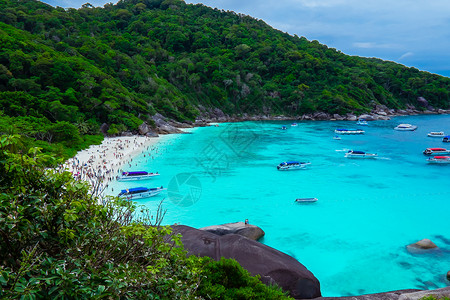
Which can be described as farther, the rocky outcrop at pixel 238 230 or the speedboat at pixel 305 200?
the speedboat at pixel 305 200

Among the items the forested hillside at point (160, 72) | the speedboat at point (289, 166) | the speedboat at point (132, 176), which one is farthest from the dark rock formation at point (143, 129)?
the speedboat at point (289, 166)

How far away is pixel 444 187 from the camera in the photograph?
3253 cm

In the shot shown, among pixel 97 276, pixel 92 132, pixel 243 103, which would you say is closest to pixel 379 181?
pixel 97 276

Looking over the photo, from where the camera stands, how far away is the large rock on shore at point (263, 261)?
12.4m

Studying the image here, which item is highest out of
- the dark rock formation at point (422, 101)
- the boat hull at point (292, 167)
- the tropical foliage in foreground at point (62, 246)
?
the dark rock formation at point (422, 101)

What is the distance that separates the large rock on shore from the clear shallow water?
9.32 feet

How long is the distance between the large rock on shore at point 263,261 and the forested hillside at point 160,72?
3249 centimetres

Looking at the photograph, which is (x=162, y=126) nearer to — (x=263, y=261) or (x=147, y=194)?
(x=147, y=194)

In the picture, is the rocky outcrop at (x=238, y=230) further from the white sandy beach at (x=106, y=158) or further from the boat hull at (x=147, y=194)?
the white sandy beach at (x=106, y=158)

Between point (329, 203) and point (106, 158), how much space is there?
97.1 ft

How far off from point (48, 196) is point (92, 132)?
50015 mm

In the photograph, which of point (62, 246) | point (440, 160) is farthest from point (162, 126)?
point (62, 246)

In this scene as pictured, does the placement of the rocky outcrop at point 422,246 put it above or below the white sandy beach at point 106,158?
below

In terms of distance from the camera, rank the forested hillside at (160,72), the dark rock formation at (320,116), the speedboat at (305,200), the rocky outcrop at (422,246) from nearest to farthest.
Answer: the rocky outcrop at (422,246) → the speedboat at (305,200) → the forested hillside at (160,72) → the dark rock formation at (320,116)
